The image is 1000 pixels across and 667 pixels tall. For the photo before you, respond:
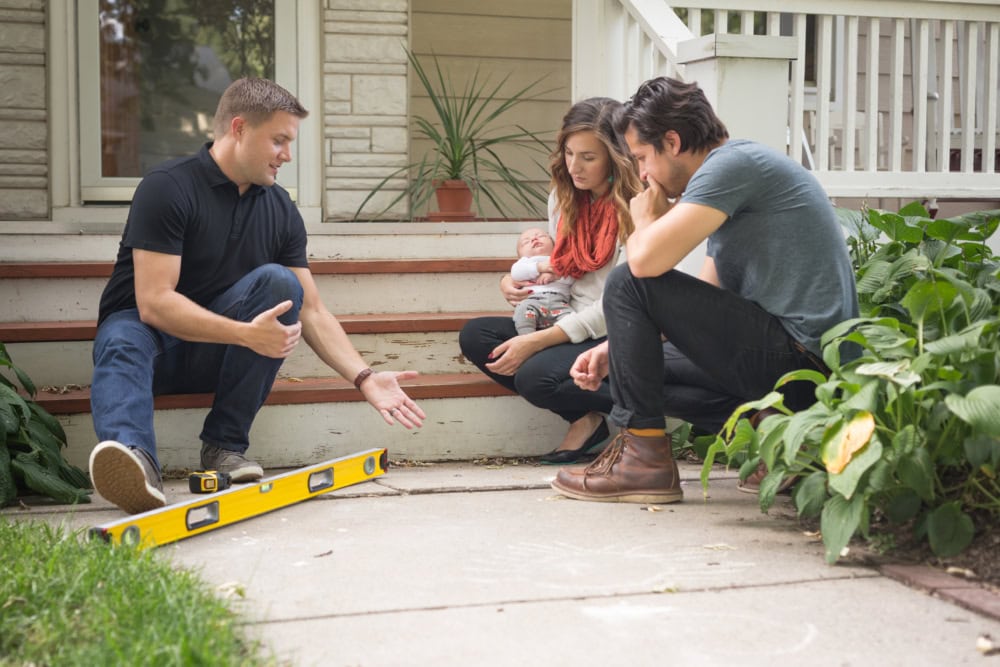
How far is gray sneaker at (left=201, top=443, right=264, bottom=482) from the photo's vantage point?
333 cm

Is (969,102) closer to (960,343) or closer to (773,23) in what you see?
(773,23)

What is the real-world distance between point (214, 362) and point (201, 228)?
0.42 m

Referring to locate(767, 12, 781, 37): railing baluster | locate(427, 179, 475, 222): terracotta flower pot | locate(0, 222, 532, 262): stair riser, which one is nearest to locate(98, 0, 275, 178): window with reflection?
locate(427, 179, 475, 222): terracotta flower pot

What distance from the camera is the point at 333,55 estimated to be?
539cm

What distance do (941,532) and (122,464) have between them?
1.95 metres

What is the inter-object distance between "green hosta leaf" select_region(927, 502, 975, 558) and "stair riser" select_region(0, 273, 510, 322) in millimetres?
2406

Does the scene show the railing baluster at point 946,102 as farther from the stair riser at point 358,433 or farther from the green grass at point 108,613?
the green grass at point 108,613

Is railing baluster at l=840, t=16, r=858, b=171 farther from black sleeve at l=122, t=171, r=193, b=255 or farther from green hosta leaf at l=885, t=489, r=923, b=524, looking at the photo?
black sleeve at l=122, t=171, r=193, b=255

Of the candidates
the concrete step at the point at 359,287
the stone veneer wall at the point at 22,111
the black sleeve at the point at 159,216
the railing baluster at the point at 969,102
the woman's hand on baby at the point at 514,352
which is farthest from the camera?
the railing baluster at the point at 969,102

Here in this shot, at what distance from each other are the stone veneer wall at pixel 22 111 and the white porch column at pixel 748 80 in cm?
A: 298

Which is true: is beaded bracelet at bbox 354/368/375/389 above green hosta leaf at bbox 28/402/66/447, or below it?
above

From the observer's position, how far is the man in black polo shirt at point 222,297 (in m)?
3.19

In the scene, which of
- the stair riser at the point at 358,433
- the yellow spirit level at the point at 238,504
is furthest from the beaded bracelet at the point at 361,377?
the stair riser at the point at 358,433

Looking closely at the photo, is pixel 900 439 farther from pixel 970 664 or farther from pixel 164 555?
pixel 164 555
